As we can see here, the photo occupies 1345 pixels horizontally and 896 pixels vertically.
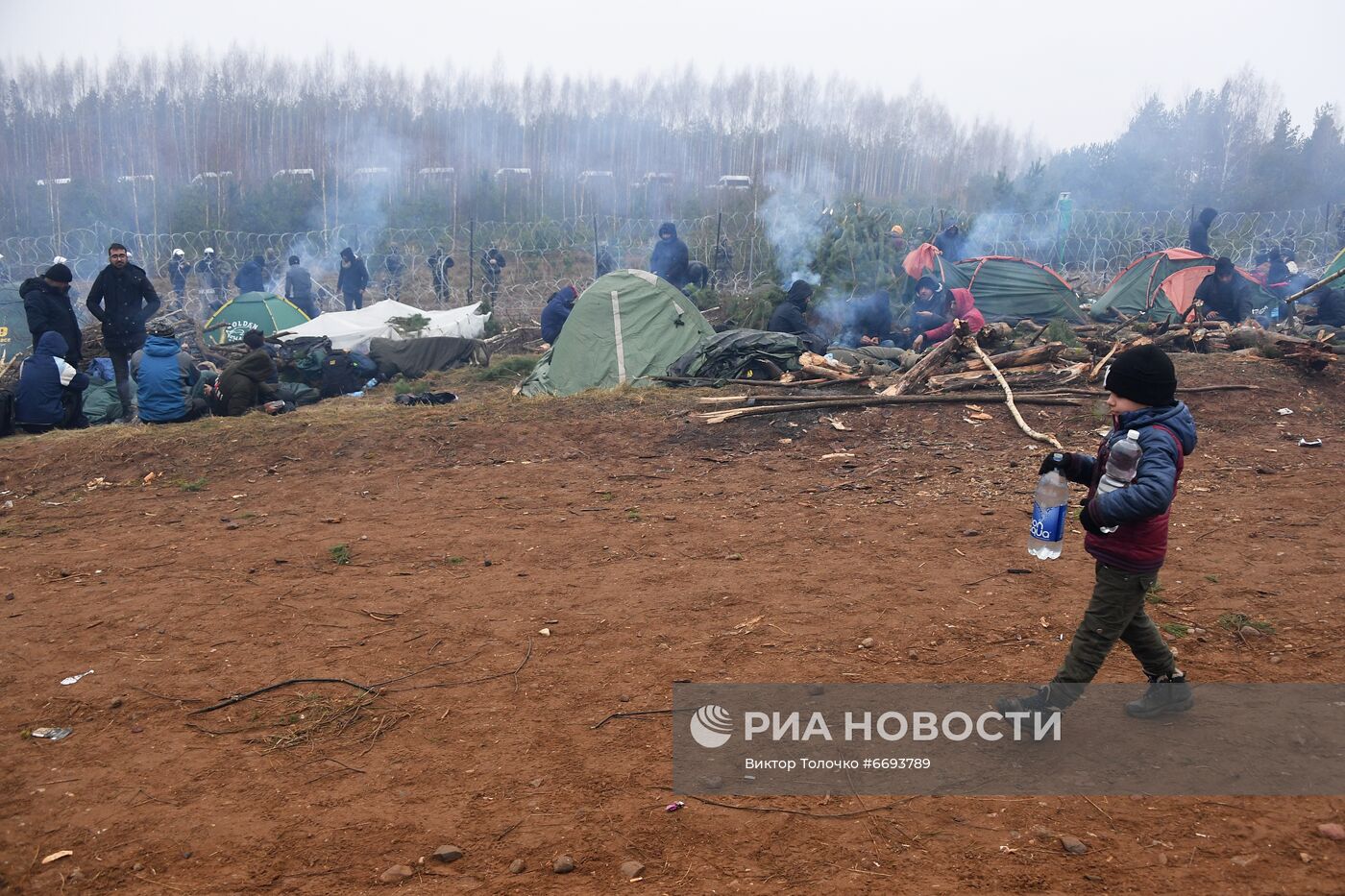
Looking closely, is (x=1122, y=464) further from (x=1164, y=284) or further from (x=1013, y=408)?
(x=1164, y=284)

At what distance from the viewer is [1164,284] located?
50.2ft

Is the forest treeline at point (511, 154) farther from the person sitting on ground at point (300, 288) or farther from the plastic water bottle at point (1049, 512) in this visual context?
the plastic water bottle at point (1049, 512)

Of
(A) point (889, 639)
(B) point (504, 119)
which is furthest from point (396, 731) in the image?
(B) point (504, 119)

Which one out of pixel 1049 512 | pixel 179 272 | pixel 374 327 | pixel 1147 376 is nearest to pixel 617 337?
pixel 374 327

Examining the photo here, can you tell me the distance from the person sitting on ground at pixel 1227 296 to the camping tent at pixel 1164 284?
1380 mm

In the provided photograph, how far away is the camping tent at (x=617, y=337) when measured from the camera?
38.3ft

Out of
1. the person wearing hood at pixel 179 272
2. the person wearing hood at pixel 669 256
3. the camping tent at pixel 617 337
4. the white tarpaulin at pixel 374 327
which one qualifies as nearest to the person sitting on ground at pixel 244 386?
the white tarpaulin at pixel 374 327

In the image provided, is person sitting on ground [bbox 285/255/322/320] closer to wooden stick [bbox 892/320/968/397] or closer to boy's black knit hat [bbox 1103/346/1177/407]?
wooden stick [bbox 892/320/968/397]

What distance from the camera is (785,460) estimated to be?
8023 mm

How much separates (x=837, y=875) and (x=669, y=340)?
31.4ft

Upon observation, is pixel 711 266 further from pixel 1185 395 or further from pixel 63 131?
pixel 63 131

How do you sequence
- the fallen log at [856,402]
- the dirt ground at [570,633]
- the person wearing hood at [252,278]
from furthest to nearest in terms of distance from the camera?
the person wearing hood at [252,278] → the fallen log at [856,402] → the dirt ground at [570,633]

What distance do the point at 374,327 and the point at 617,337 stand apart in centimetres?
463

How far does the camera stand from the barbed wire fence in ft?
70.0
